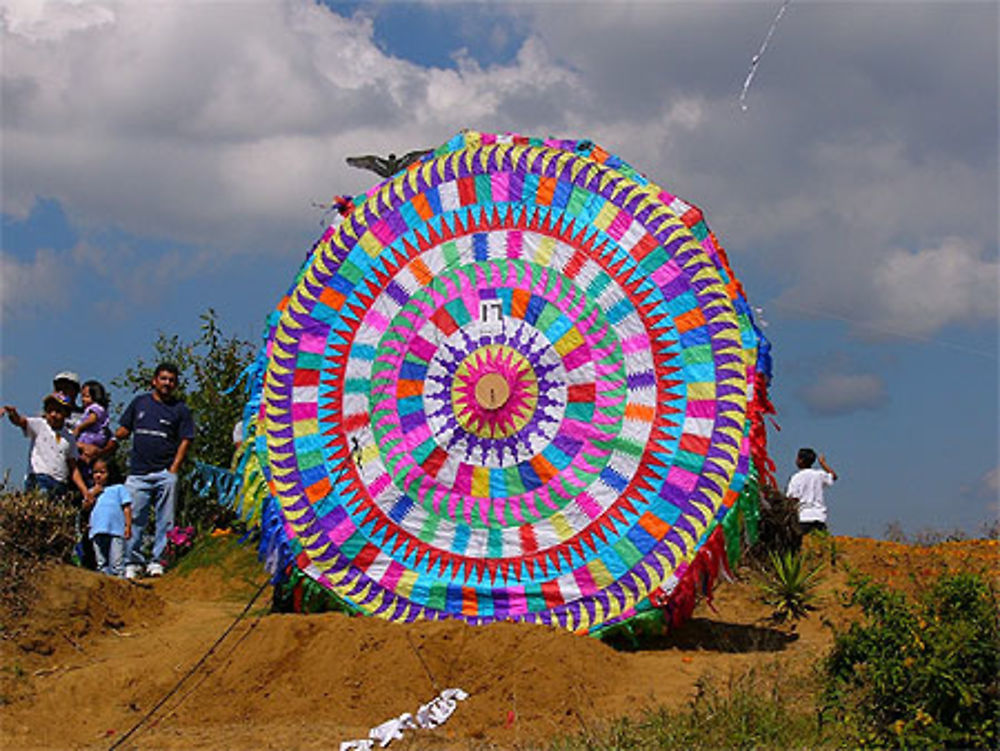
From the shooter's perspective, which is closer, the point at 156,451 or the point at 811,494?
the point at 156,451

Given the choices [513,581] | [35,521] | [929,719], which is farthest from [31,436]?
[929,719]

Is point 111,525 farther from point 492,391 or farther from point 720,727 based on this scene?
point 720,727

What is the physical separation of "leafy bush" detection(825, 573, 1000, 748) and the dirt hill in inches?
23.6

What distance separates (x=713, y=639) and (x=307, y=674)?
2.75 meters

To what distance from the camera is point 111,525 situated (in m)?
9.23

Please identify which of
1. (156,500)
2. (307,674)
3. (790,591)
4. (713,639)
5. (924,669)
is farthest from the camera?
(156,500)

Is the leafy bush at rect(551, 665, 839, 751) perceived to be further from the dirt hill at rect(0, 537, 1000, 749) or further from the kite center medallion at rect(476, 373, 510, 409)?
the kite center medallion at rect(476, 373, 510, 409)

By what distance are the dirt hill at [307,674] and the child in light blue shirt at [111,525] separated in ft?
3.53

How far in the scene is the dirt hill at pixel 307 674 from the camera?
620 centimetres

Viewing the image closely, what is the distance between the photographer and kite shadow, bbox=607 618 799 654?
746 cm

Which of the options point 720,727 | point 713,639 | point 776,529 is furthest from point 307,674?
point 776,529

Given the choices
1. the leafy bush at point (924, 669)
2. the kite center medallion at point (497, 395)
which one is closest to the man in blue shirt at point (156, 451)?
the kite center medallion at point (497, 395)

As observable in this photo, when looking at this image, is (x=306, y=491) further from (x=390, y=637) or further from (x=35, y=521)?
(x=35, y=521)

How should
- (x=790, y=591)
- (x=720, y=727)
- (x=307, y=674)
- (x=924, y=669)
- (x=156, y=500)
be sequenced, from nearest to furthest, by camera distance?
(x=924, y=669) < (x=720, y=727) < (x=307, y=674) < (x=790, y=591) < (x=156, y=500)
